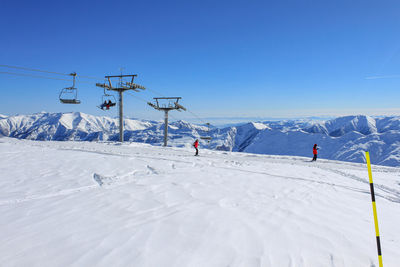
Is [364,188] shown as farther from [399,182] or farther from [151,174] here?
[151,174]

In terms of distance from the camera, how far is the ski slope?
140 inches

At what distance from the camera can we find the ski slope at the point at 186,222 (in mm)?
Answer: 3566

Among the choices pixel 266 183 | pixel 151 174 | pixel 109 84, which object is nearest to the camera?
pixel 266 183

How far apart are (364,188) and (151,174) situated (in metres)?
9.95

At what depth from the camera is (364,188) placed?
29.9 feet

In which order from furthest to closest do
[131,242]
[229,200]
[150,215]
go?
[229,200] → [150,215] → [131,242]

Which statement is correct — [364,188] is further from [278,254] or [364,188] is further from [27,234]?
[27,234]

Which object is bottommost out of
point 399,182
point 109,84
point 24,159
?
point 399,182

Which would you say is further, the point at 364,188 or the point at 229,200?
Result: the point at 364,188

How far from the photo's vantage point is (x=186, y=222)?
479cm

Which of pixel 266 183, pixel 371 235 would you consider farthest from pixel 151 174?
pixel 371 235

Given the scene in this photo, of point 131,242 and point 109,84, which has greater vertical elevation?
point 109,84

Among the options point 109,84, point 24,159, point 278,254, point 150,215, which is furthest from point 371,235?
point 109,84

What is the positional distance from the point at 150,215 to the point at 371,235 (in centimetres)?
523
